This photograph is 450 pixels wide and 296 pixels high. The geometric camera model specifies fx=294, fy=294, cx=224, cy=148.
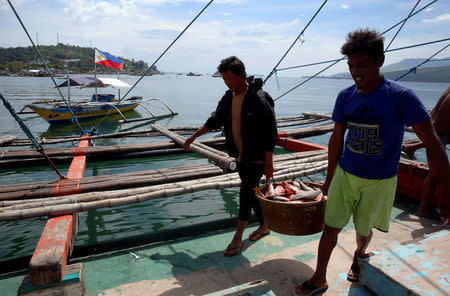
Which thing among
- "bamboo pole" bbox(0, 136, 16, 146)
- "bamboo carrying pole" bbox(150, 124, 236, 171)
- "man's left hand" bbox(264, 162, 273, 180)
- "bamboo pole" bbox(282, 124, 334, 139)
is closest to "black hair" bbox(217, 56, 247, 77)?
"man's left hand" bbox(264, 162, 273, 180)

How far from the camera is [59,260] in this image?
7.79ft

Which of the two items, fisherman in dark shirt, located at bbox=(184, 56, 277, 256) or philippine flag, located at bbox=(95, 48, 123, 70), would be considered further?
philippine flag, located at bbox=(95, 48, 123, 70)

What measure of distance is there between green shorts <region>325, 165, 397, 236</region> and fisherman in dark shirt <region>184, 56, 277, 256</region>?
921 mm

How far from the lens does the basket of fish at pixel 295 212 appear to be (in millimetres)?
2783

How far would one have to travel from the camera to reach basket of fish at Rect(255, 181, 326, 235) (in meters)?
2.78

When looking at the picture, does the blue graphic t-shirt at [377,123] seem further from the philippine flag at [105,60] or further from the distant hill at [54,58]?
the distant hill at [54,58]

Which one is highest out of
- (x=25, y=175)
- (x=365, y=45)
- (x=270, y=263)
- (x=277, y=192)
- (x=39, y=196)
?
(x=365, y=45)

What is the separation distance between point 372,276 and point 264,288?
2.83ft

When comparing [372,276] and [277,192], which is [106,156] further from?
[372,276]

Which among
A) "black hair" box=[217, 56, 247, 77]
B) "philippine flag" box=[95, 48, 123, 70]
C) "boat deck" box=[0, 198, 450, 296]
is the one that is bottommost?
"boat deck" box=[0, 198, 450, 296]

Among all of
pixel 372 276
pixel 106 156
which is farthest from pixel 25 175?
pixel 372 276

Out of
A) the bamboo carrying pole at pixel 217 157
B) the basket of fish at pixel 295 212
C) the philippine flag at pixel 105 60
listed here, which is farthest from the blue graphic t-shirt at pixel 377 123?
the philippine flag at pixel 105 60

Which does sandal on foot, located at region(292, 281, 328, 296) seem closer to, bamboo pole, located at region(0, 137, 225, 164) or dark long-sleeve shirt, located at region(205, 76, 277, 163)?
dark long-sleeve shirt, located at region(205, 76, 277, 163)

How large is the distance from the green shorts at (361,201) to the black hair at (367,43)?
3.11ft
